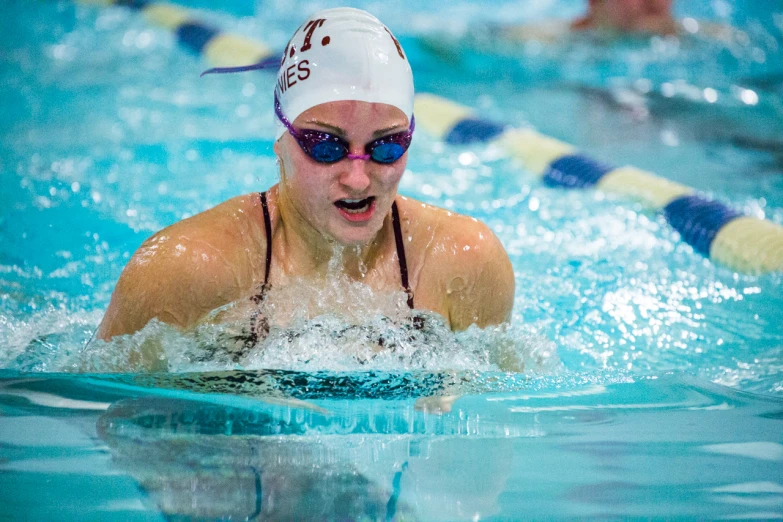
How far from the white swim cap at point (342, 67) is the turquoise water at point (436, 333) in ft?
2.18

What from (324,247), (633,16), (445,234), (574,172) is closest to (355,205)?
(324,247)

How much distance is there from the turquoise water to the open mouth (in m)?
0.41

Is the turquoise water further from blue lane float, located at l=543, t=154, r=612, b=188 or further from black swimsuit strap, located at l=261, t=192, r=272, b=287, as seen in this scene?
black swimsuit strap, located at l=261, t=192, r=272, b=287

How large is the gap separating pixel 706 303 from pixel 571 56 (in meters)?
3.94

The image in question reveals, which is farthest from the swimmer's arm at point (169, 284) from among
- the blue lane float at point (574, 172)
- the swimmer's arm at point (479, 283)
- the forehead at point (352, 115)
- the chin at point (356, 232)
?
the blue lane float at point (574, 172)

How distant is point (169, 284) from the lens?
2.19 meters

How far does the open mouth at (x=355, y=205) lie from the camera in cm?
223

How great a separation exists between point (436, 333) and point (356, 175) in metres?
0.54

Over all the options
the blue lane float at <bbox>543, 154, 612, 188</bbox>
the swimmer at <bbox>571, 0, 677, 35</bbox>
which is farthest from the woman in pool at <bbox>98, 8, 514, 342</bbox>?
the swimmer at <bbox>571, 0, 677, 35</bbox>

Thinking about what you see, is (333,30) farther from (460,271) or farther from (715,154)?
(715,154)

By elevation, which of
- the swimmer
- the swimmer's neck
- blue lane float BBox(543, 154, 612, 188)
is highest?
the swimmer

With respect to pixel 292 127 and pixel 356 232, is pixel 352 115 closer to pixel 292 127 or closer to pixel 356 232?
pixel 292 127

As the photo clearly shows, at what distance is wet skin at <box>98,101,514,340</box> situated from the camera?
2.19m

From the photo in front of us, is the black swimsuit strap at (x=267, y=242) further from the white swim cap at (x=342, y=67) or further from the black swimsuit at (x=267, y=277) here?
the white swim cap at (x=342, y=67)
